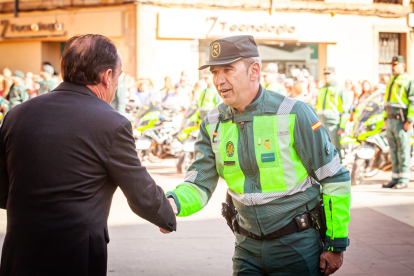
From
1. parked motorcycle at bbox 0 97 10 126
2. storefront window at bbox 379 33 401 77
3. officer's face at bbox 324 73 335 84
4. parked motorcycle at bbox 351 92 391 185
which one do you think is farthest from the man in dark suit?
storefront window at bbox 379 33 401 77

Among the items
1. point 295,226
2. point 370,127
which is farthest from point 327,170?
point 370,127

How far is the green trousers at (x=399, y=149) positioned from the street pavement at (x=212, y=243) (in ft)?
3.99

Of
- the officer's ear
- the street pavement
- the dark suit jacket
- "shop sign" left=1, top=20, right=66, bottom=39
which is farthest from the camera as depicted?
"shop sign" left=1, top=20, right=66, bottom=39

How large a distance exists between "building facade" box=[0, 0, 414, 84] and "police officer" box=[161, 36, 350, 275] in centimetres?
2135

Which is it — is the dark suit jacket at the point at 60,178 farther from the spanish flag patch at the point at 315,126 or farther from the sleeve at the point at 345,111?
the sleeve at the point at 345,111

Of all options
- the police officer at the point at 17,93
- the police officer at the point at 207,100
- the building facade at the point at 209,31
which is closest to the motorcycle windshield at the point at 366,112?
the police officer at the point at 207,100

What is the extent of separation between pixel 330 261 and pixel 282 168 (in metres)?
0.52

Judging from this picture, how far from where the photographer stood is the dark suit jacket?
2.71 m

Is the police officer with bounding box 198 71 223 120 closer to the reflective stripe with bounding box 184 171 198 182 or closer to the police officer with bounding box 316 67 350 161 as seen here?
the police officer with bounding box 316 67 350 161

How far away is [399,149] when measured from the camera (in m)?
10.7

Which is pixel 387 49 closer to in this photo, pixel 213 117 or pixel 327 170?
pixel 213 117

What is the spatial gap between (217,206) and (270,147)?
19.4ft

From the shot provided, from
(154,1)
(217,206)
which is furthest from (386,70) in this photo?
(217,206)

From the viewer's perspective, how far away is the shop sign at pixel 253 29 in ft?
86.0
